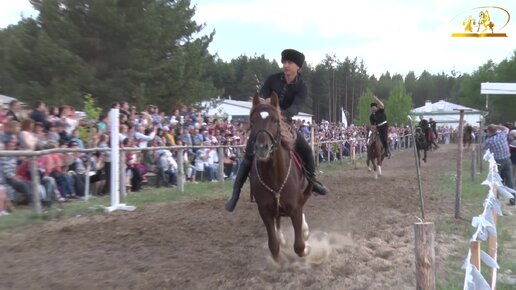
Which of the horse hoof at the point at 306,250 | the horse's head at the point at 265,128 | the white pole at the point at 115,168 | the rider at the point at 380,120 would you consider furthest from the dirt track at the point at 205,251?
the rider at the point at 380,120

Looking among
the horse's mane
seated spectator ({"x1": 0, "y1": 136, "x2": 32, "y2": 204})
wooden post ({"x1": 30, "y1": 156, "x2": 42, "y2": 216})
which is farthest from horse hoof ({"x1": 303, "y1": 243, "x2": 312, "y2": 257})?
seated spectator ({"x1": 0, "y1": 136, "x2": 32, "y2": 204})

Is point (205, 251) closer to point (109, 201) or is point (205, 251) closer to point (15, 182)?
point (15, 182)

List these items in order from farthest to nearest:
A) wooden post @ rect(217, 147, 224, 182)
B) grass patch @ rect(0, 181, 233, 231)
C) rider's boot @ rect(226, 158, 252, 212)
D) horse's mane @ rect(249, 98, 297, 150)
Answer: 1. wooden post @ rect(217, 147, 224, 182)
2. grass patch @ rect(0, 181, 233, 231)
3. rider's boot @ rect(226, 158, 252, 212)
4. horse's mane @ rect(249, 98, 297, 150)

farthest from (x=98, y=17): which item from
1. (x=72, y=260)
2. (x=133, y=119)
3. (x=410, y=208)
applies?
(x=72, y=260)

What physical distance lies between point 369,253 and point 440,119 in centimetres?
8841

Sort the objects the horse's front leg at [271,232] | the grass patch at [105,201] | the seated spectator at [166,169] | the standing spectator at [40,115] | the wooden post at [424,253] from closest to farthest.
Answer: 1. the wooden post at [424,253]
2. the horse's front leg at [271,232]
3. the grass patch at [105,201]
4. the standing spectator at [40,115]
5. the seated spectator at [166,169]

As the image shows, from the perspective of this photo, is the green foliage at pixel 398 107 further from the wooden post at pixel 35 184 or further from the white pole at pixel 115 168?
the wooden post at pixel 35 184

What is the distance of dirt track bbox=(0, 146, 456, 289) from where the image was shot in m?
6.45

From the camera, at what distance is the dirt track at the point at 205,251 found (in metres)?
6.45

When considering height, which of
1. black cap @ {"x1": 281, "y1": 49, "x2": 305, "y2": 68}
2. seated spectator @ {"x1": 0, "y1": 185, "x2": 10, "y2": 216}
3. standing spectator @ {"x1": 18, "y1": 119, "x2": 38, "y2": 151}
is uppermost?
black cap @ {"x1": 281, "y1": 49, "x2": 305, "y2": 68}

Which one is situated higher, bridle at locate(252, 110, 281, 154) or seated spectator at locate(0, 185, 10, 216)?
bridle at locate(252, 110, 281, 154)

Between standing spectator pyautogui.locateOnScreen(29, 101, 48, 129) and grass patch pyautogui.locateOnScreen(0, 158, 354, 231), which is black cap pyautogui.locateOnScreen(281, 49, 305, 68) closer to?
grass patch pyautogui.locateOnScreen(0, 158, 354, 231)

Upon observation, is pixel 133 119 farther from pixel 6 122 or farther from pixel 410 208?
pixel 410 208

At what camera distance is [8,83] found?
33.3 meters
